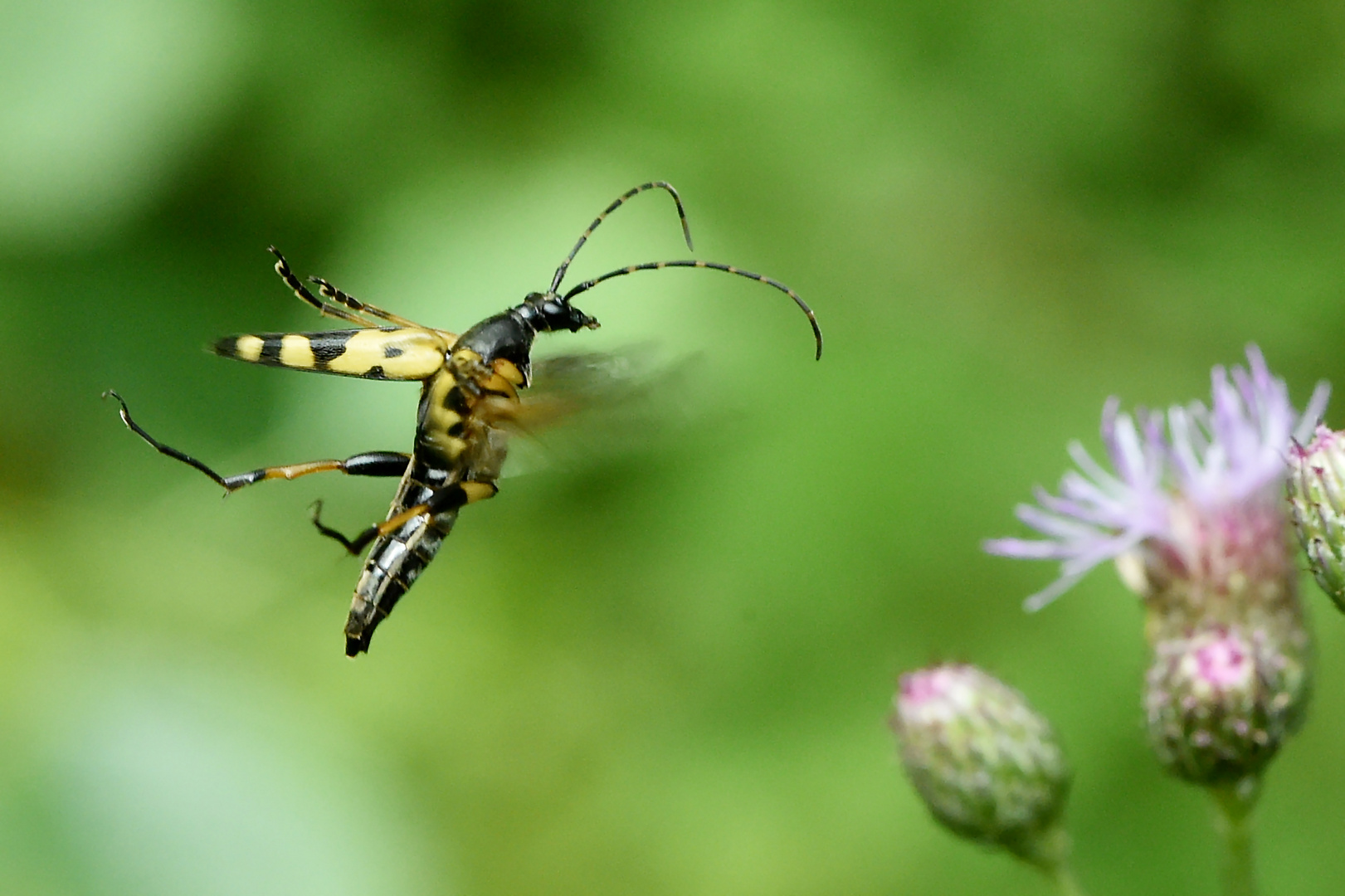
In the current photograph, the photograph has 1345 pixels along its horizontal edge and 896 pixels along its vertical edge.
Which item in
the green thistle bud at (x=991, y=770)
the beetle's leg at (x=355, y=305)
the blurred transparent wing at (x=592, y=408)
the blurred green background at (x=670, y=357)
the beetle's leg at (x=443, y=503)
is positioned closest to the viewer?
the blurred transparent wing at (x=592, y=408)

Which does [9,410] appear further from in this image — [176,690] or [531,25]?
[531,25]

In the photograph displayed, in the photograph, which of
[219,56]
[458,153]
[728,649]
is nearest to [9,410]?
[219,56]

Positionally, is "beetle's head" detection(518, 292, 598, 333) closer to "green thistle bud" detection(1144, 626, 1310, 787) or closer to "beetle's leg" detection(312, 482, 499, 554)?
"beetle's leg" detection(312, 482, 499, 554)

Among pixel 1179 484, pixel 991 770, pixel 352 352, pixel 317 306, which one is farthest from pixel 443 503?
pixel 1179 484

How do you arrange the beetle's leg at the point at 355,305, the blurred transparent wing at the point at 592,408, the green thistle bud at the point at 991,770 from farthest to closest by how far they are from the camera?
the green thistle bud at the point at 991,770 → the beetle's leg at the point at 355,305 → the blurred transparent wing at the point at 592,408

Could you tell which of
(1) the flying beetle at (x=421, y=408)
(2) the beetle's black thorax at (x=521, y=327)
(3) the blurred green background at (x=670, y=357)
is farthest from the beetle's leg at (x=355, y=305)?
(3) the blurred green background at (x=670, y=357)

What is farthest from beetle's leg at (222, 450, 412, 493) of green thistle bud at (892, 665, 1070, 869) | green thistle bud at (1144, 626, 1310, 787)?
green thistle bud at (1144, 626, 1310, 787)

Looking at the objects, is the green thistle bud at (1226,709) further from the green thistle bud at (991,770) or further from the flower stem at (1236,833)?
the green thistle bud at (991,770)
